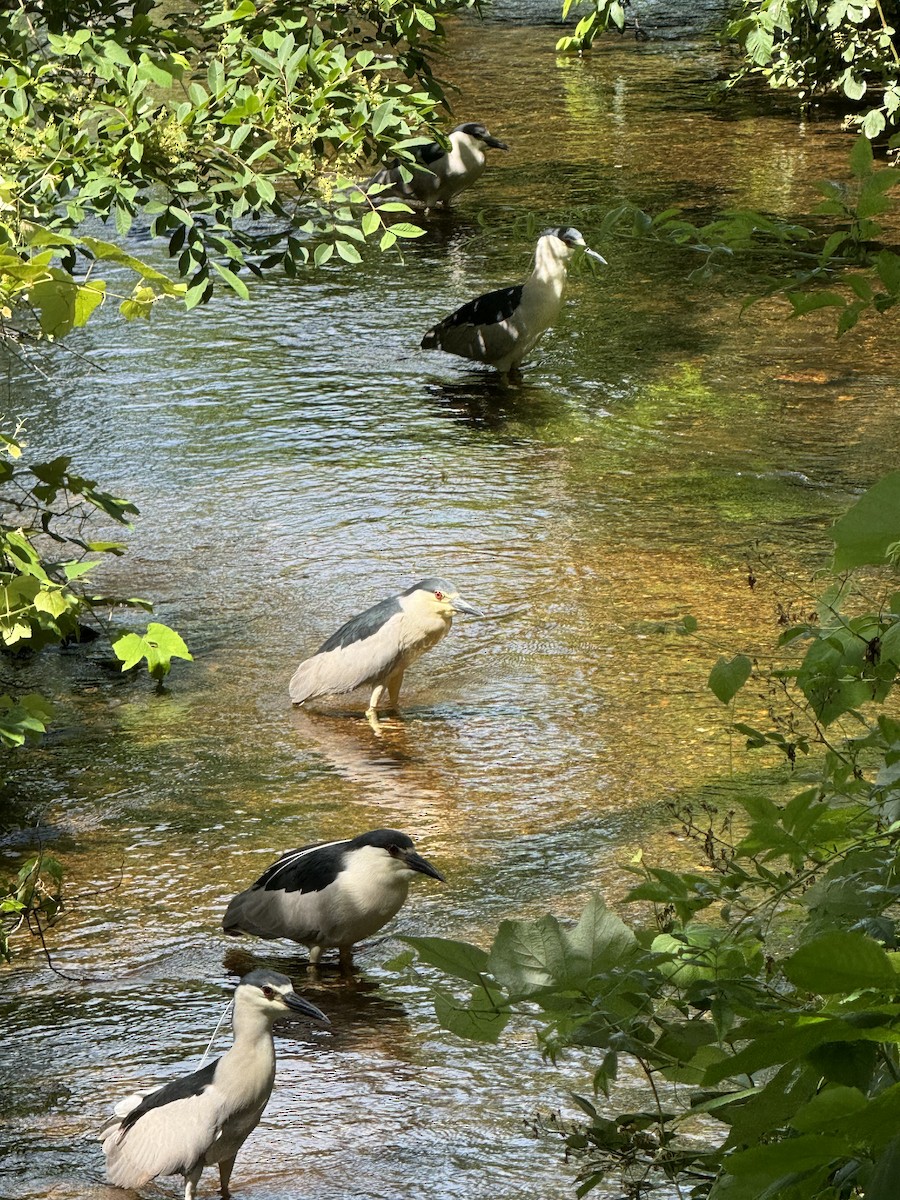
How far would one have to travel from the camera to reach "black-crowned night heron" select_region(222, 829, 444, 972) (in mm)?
4895

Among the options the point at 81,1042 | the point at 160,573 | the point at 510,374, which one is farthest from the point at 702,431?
the point at 81,1042

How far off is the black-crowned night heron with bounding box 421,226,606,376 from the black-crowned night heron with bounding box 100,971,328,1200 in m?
6.98

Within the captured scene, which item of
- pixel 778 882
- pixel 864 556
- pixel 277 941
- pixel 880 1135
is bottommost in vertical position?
pixel 277 941

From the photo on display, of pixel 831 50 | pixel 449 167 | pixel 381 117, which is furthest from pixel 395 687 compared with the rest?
pixel 831 50

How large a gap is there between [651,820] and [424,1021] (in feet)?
4.21

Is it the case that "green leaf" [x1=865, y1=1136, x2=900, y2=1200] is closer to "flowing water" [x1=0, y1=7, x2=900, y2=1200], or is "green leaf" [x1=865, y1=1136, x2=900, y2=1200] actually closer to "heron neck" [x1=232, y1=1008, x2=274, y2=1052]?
"flowing water" [x1=0, y1=7, x2=900, y2=1200]

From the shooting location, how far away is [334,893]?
4859 mm

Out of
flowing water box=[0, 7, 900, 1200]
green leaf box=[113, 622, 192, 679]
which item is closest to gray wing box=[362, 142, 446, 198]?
flowing water box=[0, 7, 900, 1200]

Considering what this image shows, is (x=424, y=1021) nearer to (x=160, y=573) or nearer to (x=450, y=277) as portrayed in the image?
(x=160, y=573)

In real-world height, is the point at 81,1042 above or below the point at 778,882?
below

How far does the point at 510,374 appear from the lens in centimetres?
1090

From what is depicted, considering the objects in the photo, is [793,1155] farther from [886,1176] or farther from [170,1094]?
[170,1094]

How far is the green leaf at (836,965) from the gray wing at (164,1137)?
310 cm

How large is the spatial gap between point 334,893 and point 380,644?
187 cm
